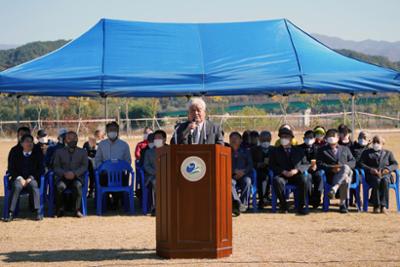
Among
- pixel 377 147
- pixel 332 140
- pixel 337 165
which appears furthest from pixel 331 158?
pixel 377 147

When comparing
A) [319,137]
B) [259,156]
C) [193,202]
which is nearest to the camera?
[193,202]

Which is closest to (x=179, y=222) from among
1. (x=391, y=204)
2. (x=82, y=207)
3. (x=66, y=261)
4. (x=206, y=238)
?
(x=206, y=238)

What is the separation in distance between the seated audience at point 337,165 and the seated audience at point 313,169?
0.13 m

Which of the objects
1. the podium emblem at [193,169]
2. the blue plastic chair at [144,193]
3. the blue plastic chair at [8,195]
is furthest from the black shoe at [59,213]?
the podium emblem at [193,169]

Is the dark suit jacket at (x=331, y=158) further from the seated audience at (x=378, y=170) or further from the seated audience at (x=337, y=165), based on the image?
the seated audience at (x=378, y=170)

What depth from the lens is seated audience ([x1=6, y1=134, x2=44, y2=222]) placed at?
11836 millimetres

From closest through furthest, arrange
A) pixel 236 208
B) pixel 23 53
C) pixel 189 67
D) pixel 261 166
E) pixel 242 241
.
Result: pixel 242 241 → pixel 236 208 → pixel 189 67 → pixel 261 166 → pixel 23 53

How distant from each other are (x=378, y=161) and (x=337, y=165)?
673 millimetres

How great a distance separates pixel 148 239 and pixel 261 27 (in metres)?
6.03

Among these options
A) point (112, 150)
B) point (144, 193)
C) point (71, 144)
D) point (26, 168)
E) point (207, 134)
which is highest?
point (207, 134)

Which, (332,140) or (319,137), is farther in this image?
(319,137)

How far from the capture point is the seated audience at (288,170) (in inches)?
483

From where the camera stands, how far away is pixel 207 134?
8.61 metres

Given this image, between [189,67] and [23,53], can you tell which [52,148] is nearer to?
[189,67]
